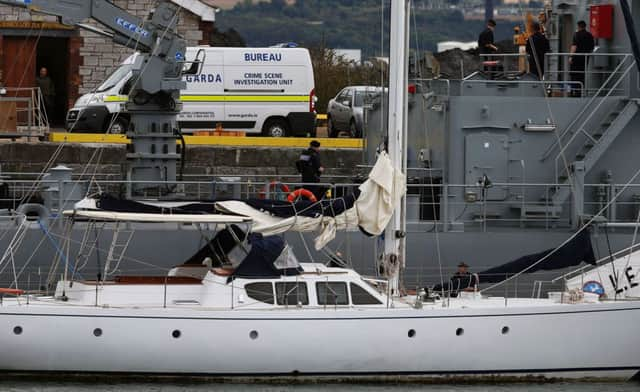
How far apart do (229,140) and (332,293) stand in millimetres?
13976

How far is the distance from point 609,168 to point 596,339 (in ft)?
18.4

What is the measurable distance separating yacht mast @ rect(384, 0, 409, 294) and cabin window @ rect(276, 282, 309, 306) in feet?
4.38

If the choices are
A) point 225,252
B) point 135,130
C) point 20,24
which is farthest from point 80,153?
point 225,252

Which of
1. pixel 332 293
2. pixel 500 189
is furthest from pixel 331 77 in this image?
pixel 332 293

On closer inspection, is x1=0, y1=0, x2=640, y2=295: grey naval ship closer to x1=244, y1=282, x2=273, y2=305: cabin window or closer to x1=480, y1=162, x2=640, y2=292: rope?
x1=480, y1=162, x2=640, y2=292: rope

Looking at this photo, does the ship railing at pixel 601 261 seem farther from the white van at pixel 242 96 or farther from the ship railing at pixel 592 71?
the white van at pixel 242 96

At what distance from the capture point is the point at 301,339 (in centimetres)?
1988

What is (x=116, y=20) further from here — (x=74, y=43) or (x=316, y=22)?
(x=316, y=22)

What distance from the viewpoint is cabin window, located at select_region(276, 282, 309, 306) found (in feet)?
66.2

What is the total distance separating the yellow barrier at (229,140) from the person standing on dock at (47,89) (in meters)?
5.41

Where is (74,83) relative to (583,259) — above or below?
above

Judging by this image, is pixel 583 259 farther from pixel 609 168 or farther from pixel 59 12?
pixel 59 12

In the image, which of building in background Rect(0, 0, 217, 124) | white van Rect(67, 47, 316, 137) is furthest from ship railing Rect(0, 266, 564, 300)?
building in background Rect(0, 0, 217, 124)

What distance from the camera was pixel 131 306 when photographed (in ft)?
66.0
